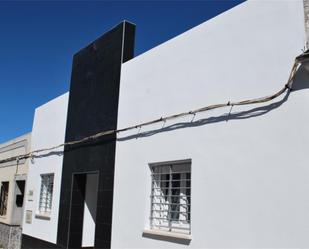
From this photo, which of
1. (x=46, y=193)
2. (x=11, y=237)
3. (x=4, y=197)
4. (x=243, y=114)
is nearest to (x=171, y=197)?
(x=243, y=114)

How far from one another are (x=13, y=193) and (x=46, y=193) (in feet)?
9.24

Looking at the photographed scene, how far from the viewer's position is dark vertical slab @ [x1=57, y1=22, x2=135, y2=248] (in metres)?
7.76

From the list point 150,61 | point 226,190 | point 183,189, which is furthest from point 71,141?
point 226,190

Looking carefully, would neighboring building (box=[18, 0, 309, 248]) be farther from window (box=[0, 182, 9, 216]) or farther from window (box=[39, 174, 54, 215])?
window (box=[0, 182, 9, 216])

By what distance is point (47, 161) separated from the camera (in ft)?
35.6

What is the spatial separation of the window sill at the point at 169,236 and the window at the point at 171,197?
6.7 inches

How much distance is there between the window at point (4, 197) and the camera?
555 inches

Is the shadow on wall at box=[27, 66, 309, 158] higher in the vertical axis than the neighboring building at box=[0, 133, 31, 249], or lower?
higher

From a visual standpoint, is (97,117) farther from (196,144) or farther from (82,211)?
(196,144)

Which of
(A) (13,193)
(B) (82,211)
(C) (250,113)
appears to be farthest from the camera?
(A) (13,193)

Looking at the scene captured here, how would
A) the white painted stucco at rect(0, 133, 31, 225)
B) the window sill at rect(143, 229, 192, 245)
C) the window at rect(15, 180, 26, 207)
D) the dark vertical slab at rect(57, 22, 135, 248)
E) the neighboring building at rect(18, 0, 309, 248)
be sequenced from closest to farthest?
the neighboring building at rect(18, 0, 309, 248)
the window sill at rect(143, 229, 192, 245)
the dark vertical slab at rect(57, 22, 135, 248)
the white painted stucco at rect(0, 133, 31, 225)
the window at rect(15, 180, 26, 207)

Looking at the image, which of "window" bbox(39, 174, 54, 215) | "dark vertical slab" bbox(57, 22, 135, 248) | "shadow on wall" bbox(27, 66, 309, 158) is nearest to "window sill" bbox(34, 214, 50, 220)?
"window" bbox(39, 174, 54, 215)

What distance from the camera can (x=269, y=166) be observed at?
462 centimetres

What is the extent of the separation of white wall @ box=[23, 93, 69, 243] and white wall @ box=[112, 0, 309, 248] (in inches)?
135
